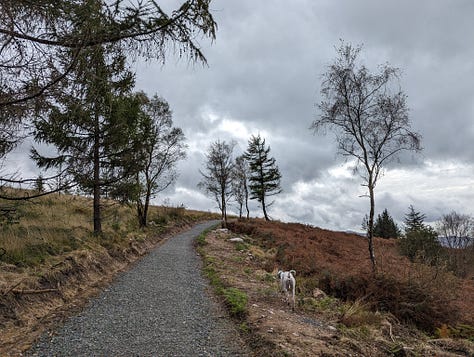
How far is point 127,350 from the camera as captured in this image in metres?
4.67

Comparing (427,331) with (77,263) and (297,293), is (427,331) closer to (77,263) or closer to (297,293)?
(297,293)

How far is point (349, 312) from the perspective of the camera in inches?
276

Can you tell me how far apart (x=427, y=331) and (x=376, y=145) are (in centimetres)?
756

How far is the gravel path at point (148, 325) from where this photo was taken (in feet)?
15.5

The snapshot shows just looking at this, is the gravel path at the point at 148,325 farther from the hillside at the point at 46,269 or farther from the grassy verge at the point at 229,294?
the hillside at the point at 46,269

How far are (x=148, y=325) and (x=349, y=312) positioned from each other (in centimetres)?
427

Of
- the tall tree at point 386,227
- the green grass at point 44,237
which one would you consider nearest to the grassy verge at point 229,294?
the green grass at point 44,237

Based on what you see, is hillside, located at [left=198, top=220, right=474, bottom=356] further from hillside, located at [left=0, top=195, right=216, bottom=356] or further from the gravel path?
hillside, located at [left=0, top=195, right=216, bottom=356]

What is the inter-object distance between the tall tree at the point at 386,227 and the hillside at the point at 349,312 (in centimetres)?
3897

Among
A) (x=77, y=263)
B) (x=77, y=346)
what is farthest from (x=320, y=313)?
(x=77, y=263)

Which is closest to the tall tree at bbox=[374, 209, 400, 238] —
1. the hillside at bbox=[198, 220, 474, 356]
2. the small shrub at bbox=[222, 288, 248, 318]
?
the hillside at bbox=[198, 220, 474, 356]

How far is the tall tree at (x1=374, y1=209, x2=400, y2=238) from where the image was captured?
49.3 metres

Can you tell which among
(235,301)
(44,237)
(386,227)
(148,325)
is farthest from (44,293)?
(386,227)

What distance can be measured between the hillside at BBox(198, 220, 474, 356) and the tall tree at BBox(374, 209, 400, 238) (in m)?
39.0
